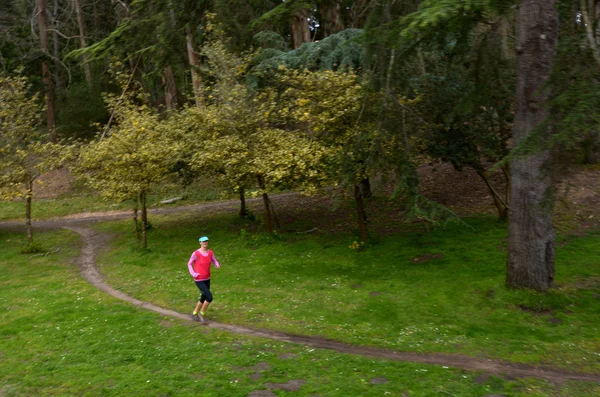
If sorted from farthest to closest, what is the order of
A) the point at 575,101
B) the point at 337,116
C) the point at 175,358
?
the point at 337,116 → the point at 175,358 → the point at 575,101

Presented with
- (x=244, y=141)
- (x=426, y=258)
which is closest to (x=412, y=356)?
(x=426, y=258)

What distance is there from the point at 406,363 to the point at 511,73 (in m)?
9.14

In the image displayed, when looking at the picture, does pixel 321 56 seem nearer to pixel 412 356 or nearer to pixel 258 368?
pixel 412 356

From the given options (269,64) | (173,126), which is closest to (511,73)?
(269,64)

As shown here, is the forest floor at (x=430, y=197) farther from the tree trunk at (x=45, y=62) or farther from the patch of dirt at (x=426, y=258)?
the tree trunk at (x=45, y=62)

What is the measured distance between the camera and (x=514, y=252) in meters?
11.8

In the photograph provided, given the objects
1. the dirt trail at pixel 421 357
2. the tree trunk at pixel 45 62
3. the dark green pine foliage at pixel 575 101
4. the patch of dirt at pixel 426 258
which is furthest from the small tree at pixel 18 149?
the dark green pine foliage at pixel 575 101

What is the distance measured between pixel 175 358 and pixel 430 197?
13.7m

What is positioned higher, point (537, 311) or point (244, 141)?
point (244, 141)

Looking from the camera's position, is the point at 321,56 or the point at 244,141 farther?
the point at 321,56

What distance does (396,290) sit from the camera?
1334cm

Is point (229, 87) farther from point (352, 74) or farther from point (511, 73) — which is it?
point (511, 73)

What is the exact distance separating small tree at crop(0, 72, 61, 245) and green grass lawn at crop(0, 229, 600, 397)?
572 cm

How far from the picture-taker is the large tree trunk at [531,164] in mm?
11289
